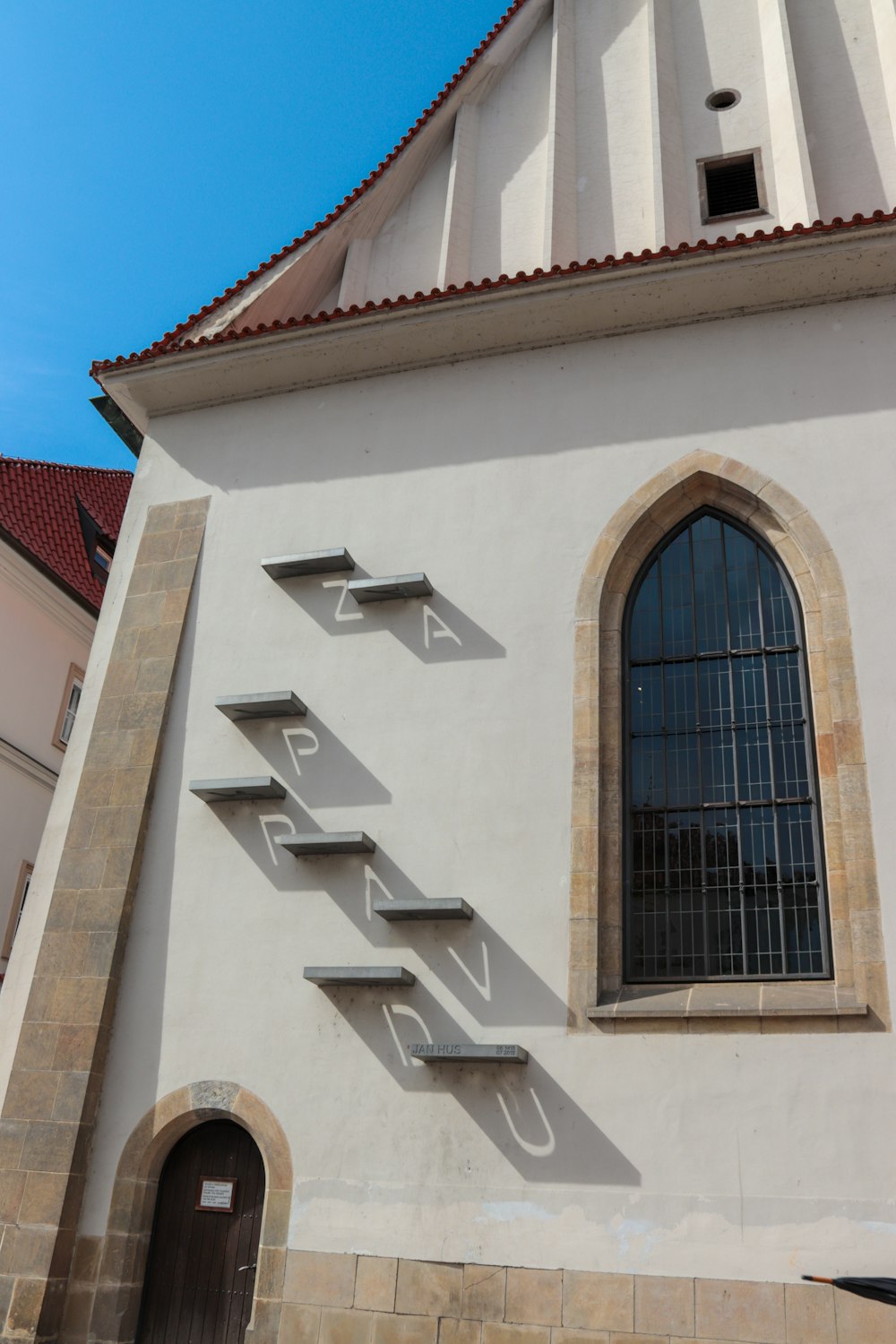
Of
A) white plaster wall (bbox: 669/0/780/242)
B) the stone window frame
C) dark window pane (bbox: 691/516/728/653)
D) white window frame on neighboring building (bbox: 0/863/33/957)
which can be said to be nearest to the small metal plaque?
the stone window frame

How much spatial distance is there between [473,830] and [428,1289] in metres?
3.01

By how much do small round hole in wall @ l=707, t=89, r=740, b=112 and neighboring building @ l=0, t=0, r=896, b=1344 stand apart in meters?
0.15

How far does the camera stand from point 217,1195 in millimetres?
8289

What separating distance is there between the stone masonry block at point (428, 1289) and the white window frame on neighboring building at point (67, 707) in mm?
10431

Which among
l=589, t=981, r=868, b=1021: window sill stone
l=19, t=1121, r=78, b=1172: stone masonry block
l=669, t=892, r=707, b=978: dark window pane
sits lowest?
l=19, t=1121, r=78, b=1172: stone masonry block

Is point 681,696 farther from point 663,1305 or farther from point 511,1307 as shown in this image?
point 511,1307

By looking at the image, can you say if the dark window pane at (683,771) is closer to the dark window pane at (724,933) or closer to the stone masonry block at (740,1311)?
the dark window pane at (724,933)

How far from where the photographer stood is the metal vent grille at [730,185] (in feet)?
35.6

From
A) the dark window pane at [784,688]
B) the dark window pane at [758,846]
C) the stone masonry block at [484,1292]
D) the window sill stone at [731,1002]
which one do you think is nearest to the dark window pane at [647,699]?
the dark window pane at [784,688]

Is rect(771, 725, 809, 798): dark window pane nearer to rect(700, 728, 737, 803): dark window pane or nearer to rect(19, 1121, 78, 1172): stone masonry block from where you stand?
rect(700, 728, 737, 803): dark window pane

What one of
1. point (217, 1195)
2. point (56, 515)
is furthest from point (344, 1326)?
point (56, 515)

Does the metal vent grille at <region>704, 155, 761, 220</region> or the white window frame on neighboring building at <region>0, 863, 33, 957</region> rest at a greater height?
the metal vent grille at <region>704, 155, 761, 220</region>

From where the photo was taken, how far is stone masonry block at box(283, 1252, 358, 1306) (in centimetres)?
749

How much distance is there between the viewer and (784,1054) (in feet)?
23.9
